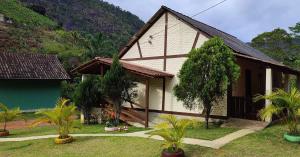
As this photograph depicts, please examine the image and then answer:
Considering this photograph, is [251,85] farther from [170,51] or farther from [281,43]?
[281,43]

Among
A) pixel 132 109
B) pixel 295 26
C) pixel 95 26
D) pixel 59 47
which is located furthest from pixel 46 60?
pixel 95 26

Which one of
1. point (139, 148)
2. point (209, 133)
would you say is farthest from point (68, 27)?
point (139, 148)

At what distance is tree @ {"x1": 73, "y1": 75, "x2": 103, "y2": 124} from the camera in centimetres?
1536

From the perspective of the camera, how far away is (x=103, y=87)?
532 inches

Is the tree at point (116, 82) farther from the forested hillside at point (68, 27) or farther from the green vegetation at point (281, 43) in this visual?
the green vegetation at point (281, 43)

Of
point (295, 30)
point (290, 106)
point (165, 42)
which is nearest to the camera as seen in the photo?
point (290, 106)

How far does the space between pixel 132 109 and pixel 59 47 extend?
23.1 m

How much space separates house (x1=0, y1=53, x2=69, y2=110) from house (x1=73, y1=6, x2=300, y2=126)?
8.10 metres

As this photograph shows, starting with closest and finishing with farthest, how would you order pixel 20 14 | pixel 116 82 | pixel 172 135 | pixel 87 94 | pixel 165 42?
pixel 172 135 < pixel 116 82 < pixel 87 94 < pixel 165 42 < pixel 20 14

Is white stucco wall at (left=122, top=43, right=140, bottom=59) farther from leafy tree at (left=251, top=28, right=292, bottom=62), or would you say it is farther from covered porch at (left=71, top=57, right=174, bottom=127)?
leafy tree at (left=251, top=28, right=292, bottom=62)

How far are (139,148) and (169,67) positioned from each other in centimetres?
701

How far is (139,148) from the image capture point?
9359 mm

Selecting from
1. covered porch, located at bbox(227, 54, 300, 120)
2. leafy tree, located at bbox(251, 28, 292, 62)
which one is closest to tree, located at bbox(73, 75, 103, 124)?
covered porch, located at bbox(227, 54, 300, 120)

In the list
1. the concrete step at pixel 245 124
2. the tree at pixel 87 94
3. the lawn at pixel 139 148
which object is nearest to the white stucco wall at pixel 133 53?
the tree at pixel 87 94
